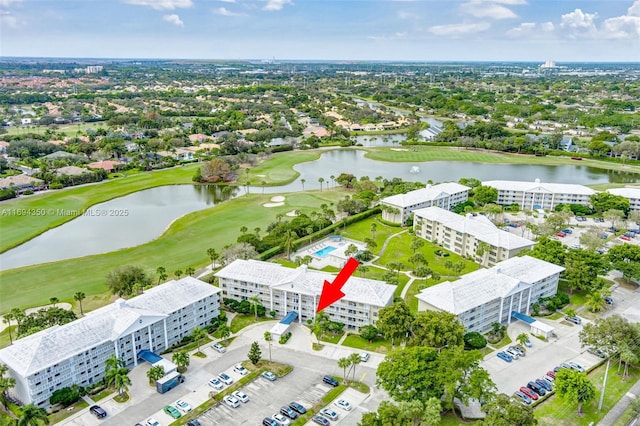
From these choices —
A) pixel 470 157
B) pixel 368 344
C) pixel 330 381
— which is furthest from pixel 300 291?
pixel 470 157

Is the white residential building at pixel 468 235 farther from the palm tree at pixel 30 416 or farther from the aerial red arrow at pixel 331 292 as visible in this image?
the palm tree at pixel 30 416

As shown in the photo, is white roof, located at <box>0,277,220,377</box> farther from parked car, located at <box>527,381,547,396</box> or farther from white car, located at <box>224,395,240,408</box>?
parked car, located at <box>527,381,547,396</box>

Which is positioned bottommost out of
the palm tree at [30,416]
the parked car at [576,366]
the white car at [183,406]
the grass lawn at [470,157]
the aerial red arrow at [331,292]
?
the white car at [183,406]

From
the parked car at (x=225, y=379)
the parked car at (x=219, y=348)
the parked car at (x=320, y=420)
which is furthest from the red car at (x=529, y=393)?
the parked car at (x=219, y=348)

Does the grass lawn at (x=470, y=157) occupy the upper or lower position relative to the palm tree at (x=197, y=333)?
upper

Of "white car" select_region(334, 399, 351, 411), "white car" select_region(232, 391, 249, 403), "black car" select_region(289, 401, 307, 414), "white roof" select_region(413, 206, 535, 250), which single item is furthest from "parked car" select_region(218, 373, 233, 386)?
"white roof" select_region(413, 206, 535, 250)

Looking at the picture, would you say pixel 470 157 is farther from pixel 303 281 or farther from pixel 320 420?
pixel 320 420
